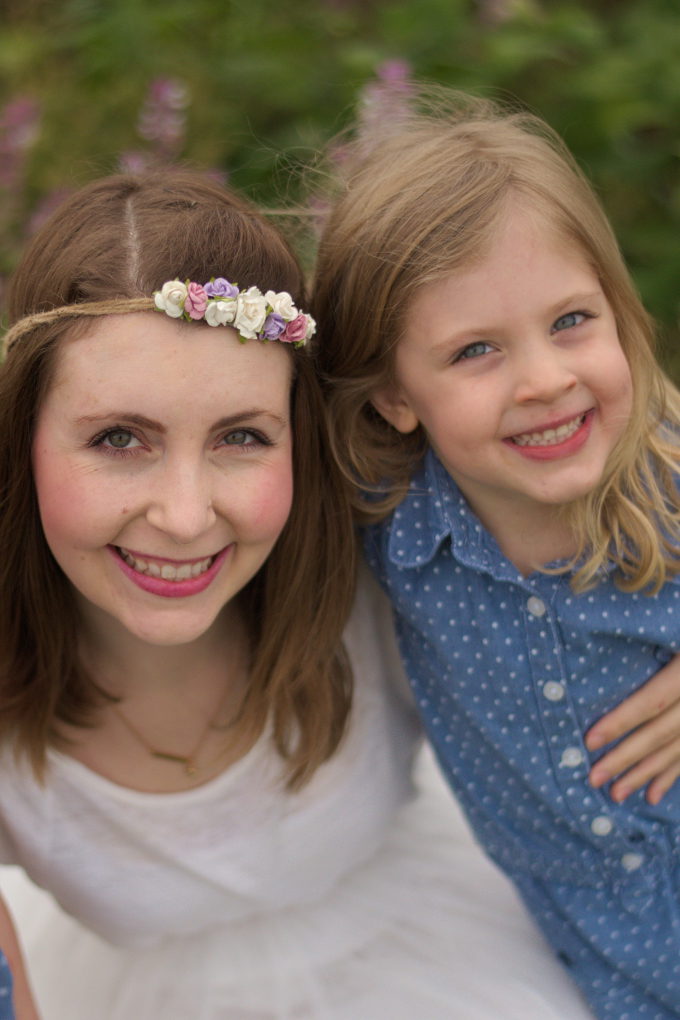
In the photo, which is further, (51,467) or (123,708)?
(123,708)

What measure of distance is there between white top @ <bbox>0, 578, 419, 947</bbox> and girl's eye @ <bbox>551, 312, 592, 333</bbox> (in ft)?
1.90

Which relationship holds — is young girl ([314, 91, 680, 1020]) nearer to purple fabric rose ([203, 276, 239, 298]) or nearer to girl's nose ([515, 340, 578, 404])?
girl's nose ([515, 340, 578, 404])

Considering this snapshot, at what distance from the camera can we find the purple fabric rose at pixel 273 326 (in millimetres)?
1564

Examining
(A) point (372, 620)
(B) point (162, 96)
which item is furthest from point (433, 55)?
(A) point (372, 620)

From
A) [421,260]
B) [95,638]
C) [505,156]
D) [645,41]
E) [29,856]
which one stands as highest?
[645,41]

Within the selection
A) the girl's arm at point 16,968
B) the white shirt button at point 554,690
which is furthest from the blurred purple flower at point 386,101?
the girl's arm at point 16,968

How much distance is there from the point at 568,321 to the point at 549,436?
0.17 metres

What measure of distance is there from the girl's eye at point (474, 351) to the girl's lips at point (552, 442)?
13cm

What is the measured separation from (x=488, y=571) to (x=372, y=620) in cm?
35

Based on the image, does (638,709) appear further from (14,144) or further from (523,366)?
(14,144)

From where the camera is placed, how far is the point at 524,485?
65.3 inches

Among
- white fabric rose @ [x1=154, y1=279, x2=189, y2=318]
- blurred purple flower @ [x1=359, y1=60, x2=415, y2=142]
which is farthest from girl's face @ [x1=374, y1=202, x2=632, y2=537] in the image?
blurred purple flower @ [x1=359, y1=60, x2=415, y2=142]

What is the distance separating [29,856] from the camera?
188 centimetres

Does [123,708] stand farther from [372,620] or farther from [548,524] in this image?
[548,524]
